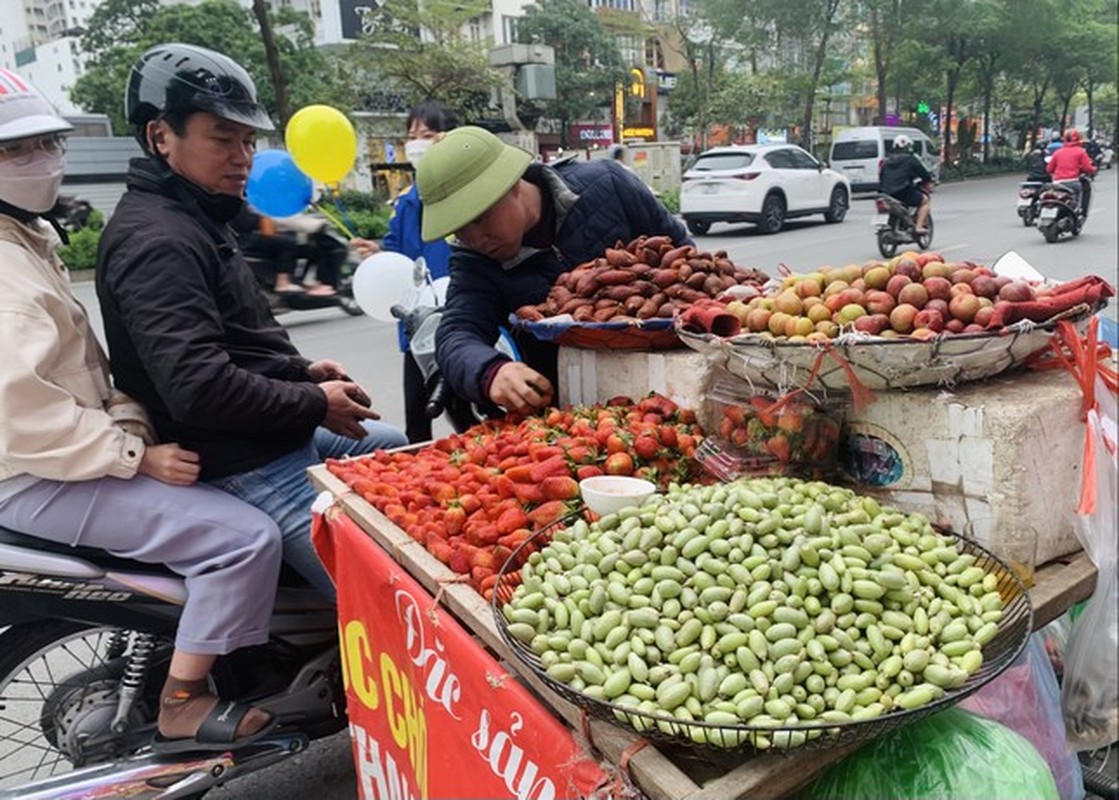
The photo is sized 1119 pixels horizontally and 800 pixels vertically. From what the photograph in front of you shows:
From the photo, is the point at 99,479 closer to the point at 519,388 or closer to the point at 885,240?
the point at 519,388

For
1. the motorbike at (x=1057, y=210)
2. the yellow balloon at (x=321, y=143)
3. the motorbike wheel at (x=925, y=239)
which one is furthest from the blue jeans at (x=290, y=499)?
the motorbike at (x=1057, y=210)

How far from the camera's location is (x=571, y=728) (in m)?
1.25

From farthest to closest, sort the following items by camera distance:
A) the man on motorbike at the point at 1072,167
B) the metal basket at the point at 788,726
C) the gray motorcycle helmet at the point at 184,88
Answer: the man on motorbike at the point at 1072,167, the gray motorcycle helmet at the point at 184,88, the metal basket at the point at 788,726

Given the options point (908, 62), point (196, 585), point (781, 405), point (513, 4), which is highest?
point (513, 4)

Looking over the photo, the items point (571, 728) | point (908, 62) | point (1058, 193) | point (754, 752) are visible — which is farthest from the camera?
point (1058, 193)

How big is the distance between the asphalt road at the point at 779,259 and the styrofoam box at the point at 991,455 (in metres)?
1.93

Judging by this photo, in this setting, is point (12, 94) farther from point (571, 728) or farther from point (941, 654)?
point (941, 654)

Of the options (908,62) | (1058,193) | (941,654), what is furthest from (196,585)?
(1058,193)

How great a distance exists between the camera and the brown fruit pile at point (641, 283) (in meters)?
2.18

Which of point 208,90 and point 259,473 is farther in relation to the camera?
point 259,473

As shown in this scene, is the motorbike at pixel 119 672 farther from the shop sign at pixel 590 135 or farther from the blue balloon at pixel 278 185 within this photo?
the shop sign at pixel 590 135

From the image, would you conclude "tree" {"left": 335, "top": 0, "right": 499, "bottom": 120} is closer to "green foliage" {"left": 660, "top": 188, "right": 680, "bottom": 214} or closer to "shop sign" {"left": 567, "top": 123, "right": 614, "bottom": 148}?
"green foliage" {"left": 660, "top": 188, "right": 680, "bottom": 214}

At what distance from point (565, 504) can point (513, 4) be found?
26728 millimetres

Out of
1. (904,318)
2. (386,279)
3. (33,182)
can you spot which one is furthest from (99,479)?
(386,279)
